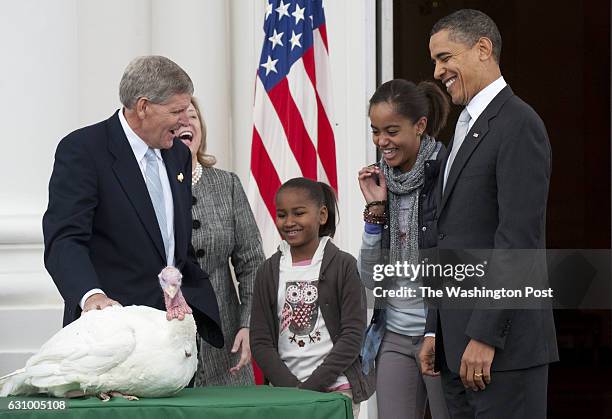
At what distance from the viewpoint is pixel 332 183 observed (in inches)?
216

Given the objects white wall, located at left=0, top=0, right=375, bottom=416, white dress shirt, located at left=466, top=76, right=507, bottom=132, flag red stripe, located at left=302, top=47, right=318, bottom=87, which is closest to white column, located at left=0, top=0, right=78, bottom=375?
white wall, located at left=0, top=0, right=375, bottom=416

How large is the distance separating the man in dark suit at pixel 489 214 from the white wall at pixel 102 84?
6.80ft

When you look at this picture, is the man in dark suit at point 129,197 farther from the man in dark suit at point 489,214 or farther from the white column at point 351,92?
the white column at point 351,92

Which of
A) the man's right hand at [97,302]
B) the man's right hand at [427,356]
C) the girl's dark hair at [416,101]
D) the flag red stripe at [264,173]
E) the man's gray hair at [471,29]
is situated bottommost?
the man's right hand at [427,356]

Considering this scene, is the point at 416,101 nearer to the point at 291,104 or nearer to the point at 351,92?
the point at 291,104

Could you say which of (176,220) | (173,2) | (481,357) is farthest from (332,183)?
(481,357)

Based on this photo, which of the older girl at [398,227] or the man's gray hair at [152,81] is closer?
the man's gray hair at [152,81]

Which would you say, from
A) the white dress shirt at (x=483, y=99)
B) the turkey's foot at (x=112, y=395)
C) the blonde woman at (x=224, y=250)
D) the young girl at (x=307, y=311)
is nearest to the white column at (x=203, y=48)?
the blonde woman at (x=224, y=250)

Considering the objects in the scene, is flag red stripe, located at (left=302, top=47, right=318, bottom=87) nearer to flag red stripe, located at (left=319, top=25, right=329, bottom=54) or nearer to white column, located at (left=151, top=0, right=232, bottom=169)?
flag red stripe, located at (left=319, top=25, right=329, bottom=54)

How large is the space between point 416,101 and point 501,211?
81 centimetres

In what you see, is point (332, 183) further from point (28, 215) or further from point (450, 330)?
point (450, 330)

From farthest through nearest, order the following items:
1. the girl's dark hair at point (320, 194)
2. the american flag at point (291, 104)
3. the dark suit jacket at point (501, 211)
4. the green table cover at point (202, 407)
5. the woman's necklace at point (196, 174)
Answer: the american flag at point (291, 104), the woman's necklace at point (196, 174), the girl's dark hair at point (320, 194), the dark suit jacket at point (501, 211), the green table cover at point (202, 407)

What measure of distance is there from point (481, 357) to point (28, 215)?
263 centimetres

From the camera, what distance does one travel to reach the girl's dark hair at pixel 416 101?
13.8ft
